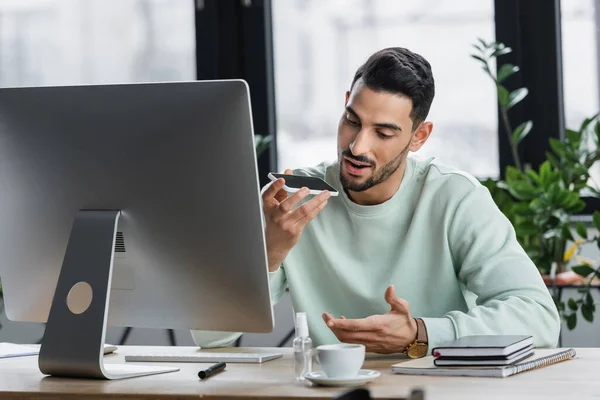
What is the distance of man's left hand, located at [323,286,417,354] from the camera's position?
5.23 ft

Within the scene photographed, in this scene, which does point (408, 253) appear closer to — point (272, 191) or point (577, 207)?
point (272, 191)

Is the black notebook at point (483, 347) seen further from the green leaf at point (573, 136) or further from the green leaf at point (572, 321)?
the green leaf at point (573, 136)

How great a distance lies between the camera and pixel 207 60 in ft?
12.9

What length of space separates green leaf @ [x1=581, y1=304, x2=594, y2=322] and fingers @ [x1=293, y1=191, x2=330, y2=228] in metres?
1.63

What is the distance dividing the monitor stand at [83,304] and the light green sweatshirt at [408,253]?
0.40 metres

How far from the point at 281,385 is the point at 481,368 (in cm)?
32

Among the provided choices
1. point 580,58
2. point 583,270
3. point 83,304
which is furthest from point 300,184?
point 580,58

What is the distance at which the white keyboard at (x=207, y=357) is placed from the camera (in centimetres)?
170

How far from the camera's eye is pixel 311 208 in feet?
5.58

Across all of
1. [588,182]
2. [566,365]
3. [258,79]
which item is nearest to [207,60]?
[258,79]

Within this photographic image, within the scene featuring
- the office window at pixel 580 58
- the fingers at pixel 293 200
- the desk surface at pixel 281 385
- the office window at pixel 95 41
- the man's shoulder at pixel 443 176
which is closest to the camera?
the desk surface at pixel 281 385

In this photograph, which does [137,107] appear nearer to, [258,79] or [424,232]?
[424,232]

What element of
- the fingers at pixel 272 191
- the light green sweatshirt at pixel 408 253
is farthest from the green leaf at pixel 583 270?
the fingers at pixel 272 191

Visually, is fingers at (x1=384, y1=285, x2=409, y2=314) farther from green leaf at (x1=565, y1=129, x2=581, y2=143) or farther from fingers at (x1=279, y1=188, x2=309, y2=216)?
green leaf at (x1=565, y1=129, x2=581, y2=143)
